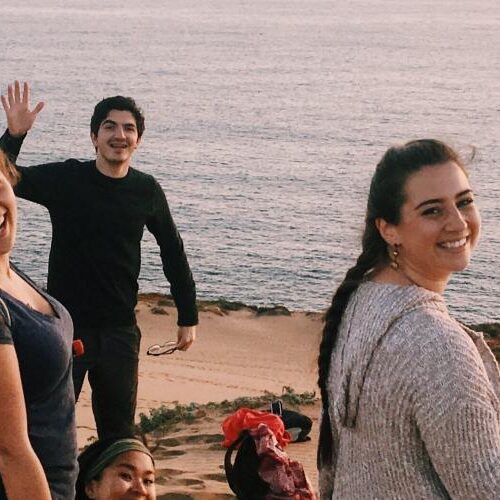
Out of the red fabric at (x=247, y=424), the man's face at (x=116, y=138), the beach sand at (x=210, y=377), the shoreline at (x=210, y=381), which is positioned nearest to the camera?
the red fabric at (x=247, y=424)

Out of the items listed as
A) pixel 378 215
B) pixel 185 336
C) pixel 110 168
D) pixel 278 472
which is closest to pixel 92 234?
pixel 110 168

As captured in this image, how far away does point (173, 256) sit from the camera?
22.0 feet

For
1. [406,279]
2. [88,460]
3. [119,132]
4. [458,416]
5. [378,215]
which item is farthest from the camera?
[119,132]

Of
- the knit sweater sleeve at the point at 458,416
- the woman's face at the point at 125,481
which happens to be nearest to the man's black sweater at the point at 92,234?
the woman's face at the point at 125,481

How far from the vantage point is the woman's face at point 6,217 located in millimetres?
3367

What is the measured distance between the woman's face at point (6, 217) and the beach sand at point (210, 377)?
14.8 ft

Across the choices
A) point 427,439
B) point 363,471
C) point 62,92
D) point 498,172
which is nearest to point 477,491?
point 427,439

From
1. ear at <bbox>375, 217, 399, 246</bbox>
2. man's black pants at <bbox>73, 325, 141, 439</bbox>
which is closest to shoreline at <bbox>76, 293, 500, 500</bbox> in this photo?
ear at <bbox>375, 217, 399, 246</bbox>

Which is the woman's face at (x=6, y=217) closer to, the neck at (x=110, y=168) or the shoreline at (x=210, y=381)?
the shoreline at (x=210, y=381)

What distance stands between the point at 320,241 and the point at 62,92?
4145 centimetres

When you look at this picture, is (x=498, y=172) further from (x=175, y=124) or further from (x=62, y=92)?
(x=62, y=92)

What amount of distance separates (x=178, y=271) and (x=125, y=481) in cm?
203

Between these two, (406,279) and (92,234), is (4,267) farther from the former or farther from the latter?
(92,234)

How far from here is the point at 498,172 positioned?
1735 inches
